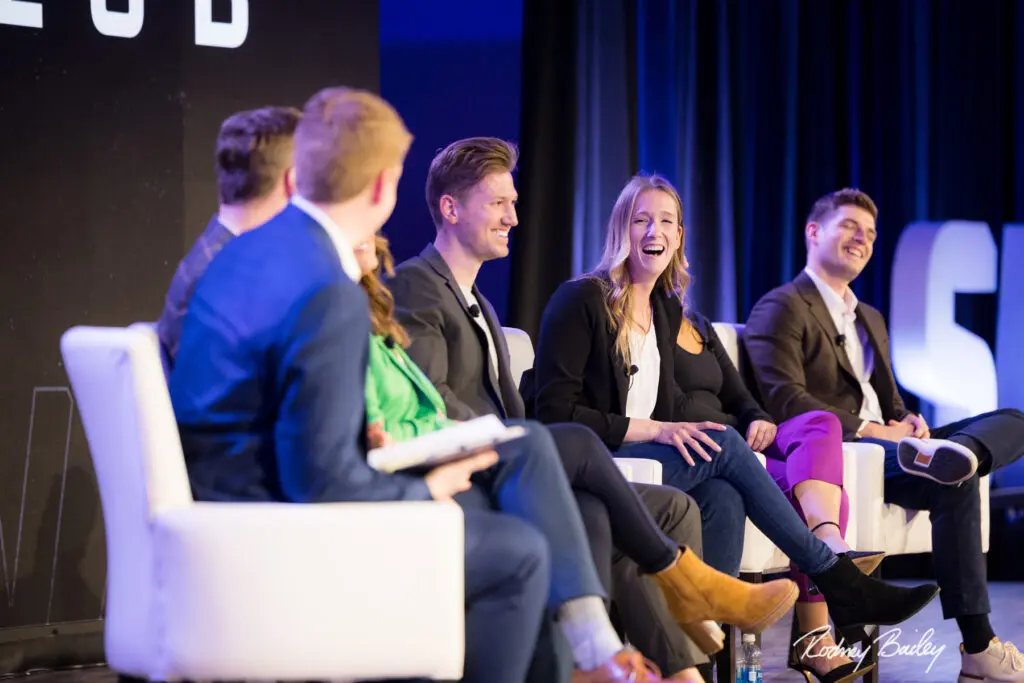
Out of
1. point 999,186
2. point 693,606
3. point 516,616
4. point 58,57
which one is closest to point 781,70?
point 999,186

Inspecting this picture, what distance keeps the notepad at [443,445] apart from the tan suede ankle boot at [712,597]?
0.67m

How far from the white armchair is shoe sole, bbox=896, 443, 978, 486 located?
1.96 m

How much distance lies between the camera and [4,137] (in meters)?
3.43

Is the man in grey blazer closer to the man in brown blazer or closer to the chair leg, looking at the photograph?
the chair leg

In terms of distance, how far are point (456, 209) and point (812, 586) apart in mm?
1397

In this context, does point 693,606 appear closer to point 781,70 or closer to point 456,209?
point 456,209

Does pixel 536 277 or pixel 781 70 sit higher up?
pixel 781 70

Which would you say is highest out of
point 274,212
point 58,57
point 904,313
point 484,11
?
point 484,11

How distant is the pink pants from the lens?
341cm

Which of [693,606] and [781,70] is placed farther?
[781,70]

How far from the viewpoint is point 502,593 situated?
2012 mm

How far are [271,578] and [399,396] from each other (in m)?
0.54

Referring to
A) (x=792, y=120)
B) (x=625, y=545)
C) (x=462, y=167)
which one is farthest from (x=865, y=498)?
A: (x=792, y=120)

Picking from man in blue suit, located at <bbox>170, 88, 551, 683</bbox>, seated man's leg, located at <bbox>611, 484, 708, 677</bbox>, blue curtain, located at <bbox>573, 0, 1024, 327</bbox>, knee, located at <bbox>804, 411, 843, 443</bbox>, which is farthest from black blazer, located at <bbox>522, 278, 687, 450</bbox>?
blue curtain, located at <bbox>573, 0, 1024, 327</bbox>
